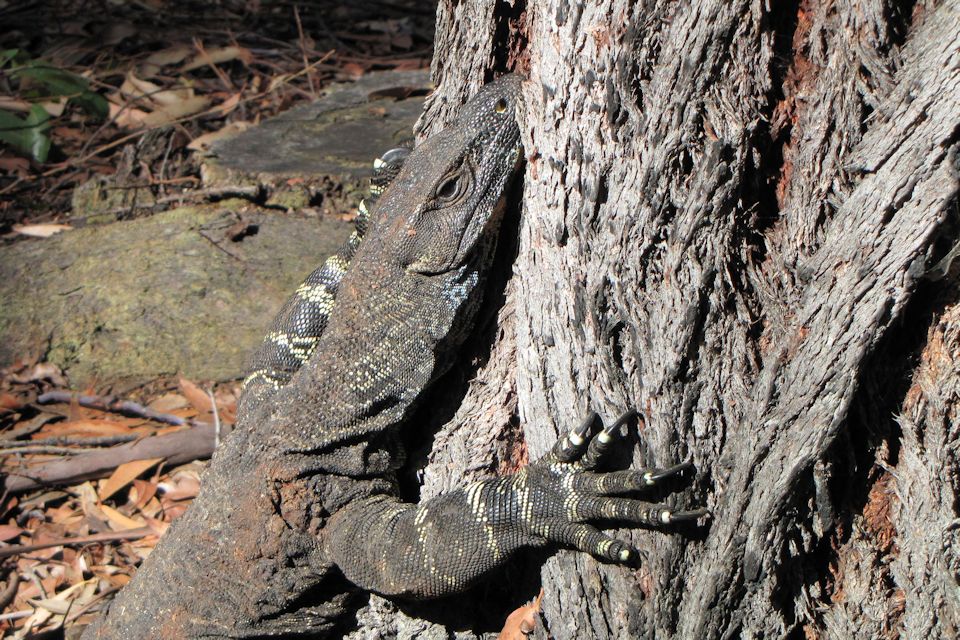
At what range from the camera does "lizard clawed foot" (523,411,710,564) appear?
2.58 metres

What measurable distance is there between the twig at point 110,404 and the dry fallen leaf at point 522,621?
273cm

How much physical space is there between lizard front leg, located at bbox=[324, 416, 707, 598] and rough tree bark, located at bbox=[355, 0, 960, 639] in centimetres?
9

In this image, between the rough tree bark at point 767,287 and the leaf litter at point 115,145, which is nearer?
the rough tree bark at point 767,287

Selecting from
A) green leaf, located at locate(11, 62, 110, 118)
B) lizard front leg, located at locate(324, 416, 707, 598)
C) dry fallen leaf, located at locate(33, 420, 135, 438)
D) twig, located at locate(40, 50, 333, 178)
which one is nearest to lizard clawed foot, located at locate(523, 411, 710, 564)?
Result: lizard front leg, located at locate(324, 416, 707, 598)

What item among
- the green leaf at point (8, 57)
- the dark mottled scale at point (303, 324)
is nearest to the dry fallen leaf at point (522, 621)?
the dark mottled scale at point (303, 324)

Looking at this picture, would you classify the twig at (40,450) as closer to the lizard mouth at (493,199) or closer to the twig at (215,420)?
the twig at (215,420)

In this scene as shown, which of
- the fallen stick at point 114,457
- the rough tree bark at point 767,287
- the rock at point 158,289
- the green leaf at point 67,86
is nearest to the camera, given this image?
the rough tree bark at point 767,287

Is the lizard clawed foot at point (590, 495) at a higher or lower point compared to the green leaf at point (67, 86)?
higher

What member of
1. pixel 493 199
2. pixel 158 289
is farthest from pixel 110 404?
pixel 493 199

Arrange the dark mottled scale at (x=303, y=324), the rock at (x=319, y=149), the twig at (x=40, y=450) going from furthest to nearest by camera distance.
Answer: the rock at (x=319, y=149), the twig at (x=40, y=450), the dark mottled scale at (x=303, y=324)

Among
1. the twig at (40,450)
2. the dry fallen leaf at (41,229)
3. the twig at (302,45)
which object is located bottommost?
the twig at (40,450)

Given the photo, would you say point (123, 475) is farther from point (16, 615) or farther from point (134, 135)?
point (134, 135)

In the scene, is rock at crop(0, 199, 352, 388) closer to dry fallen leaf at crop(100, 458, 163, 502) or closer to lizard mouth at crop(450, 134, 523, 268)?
dry fallen leaf at crop(100, 458, 163, 502)

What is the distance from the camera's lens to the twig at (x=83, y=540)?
444cm
